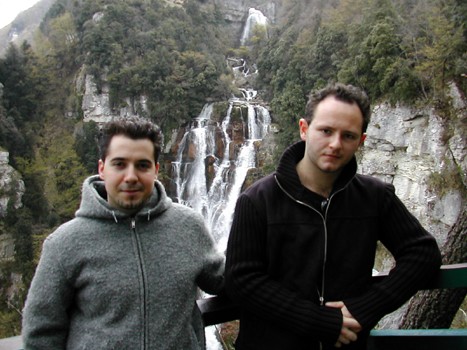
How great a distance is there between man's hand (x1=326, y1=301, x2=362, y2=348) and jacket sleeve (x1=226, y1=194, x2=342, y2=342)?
28 millimetres

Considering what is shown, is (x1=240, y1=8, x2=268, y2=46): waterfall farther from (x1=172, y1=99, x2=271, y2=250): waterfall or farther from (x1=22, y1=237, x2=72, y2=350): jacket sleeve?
(x1=22, y1=237, x2=72, y2=350): jacket sleeve

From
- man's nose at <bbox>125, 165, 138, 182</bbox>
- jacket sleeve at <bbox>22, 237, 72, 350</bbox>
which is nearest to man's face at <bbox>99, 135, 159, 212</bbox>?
man's nose at <bbox>125, 165, 138, 182</bbox>

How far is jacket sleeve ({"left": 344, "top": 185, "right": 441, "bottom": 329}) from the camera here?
157 centimetres

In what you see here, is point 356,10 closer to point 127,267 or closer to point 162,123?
point 162,123

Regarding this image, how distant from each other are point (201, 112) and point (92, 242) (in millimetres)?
23262

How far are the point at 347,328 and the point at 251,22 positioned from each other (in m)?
44.4

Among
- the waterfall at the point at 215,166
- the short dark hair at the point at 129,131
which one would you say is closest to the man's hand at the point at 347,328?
the short dark hair at the point at 129,131

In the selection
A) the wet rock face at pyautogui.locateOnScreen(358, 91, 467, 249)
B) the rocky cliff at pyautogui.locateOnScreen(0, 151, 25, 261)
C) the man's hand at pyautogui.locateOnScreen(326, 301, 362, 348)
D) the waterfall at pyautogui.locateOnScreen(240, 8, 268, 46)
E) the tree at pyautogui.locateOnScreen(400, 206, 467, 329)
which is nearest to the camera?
the man's hand at pyautogui.locateOnScreen(326, 301, 362, 348)

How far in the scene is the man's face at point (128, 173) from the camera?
5.15ft

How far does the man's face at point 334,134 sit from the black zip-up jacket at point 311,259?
11 cm

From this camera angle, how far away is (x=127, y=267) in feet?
4.99

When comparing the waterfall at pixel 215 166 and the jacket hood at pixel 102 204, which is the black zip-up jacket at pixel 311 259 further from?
the waterfall at pixel 215 166

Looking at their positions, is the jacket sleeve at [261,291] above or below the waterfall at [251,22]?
below

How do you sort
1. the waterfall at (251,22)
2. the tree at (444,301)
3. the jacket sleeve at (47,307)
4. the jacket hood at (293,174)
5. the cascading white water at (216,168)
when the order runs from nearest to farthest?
the jacket sleeve at (47,307) → the jacket hood at (293,174) → the tree at (444,301) → the cascading white water at (216,168) → the waterfall at (251,22)
